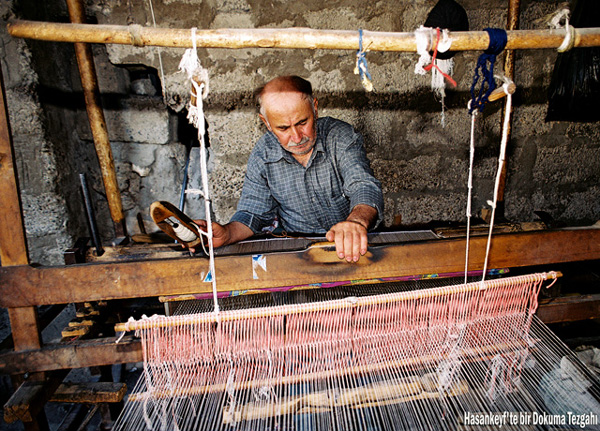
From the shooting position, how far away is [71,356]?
125 cm

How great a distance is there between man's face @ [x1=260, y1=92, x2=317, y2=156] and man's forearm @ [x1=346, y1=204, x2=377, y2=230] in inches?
23.5

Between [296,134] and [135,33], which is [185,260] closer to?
[135,33]

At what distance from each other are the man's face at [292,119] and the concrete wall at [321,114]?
2.14ft

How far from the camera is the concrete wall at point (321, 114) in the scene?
236cm

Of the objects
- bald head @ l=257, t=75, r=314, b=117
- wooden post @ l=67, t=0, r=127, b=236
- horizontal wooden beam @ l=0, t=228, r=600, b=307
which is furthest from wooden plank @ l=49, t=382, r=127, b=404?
bald head @ l=257, t=75, r=314, b=117

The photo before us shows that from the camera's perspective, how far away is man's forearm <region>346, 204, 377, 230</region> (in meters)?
1.62

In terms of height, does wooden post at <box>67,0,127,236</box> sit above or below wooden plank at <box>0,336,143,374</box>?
above

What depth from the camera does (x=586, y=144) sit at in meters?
3.01

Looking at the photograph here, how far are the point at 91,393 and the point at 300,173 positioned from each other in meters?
1.67

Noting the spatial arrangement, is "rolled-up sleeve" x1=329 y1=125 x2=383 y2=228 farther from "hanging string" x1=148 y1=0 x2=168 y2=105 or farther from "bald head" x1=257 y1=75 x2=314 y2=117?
"hanging string" x1=148 y1=0 x2=168 y2=105

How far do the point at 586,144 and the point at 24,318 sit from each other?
423cm

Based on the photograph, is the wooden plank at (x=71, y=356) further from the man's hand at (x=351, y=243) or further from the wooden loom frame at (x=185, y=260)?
the man's hand at (x=351, y=243)

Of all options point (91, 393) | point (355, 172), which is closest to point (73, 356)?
point (91, 393)

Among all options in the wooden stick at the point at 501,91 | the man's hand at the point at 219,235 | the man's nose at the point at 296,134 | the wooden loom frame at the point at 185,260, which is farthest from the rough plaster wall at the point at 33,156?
the wooden stick at the point at 501,91
